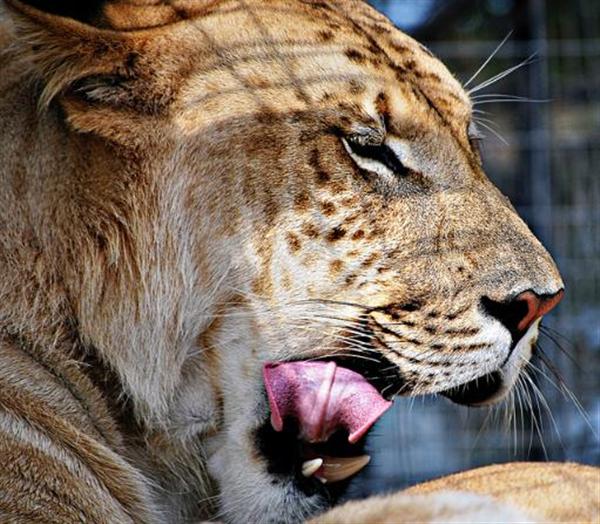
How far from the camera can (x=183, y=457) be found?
5.78 ft

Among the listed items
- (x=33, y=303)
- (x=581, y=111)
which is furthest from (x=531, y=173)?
(x=33, y=303)

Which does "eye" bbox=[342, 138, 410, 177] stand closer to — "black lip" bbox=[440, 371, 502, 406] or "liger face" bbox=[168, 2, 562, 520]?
"liger face" bbox=[168, 2, 562, 520]

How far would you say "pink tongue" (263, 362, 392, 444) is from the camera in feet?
5.45

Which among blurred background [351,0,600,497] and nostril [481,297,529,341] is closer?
nostril [481,297,529,341]

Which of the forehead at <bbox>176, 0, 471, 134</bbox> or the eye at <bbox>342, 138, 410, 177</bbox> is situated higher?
the forehead at <bbox>176, 0, 471, 134</bbox>

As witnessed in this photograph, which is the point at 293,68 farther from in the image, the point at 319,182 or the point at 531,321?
the point at 531,321

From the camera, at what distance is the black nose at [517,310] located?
5.42 feet

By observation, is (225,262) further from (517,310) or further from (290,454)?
(517,310)

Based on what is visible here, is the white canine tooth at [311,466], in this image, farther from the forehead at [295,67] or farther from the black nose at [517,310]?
the forehead at [295,67]

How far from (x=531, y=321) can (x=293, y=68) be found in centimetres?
51

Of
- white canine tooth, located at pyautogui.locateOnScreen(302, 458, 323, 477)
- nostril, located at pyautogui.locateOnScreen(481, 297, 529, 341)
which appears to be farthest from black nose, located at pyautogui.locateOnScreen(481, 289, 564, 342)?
white canine tooth, located at pyautogui.locateOnScreen(302, 458, 323, 477)

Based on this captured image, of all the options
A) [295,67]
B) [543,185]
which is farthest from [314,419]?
[543,185]

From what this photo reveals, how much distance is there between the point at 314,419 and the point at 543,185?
7.88 ft

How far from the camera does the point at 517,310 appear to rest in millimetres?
1658
